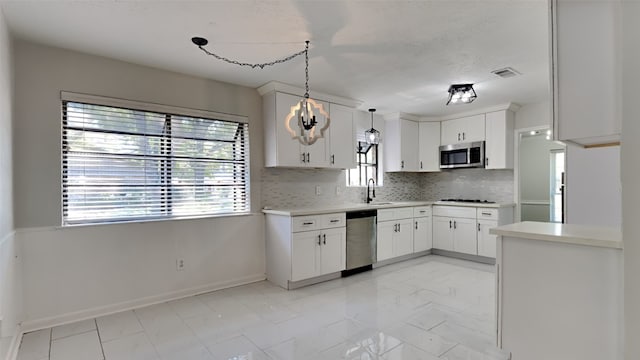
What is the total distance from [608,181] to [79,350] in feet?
14.5

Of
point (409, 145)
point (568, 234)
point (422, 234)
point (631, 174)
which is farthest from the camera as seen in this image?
point (409, 145)

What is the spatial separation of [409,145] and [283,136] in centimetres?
264

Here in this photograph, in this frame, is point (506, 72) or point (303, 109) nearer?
point (303, 109)

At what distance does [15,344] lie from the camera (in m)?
2.41

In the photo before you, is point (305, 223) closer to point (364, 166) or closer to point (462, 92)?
point (364, 166)

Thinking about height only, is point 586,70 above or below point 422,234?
above

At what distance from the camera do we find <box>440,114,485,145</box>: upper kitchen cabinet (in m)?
5.25

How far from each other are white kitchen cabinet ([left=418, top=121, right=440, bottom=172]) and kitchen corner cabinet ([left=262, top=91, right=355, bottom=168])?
5.90ft

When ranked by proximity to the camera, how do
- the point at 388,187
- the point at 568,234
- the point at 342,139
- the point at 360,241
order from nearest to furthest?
the point at 568,234, the point at 360,241, the point at 342,139, the point at 388,187

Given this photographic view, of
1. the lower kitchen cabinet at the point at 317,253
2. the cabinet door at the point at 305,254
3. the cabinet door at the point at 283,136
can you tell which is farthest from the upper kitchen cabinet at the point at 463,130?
the cabinet door at the point at 305,254

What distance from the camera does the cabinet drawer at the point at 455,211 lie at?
503 cm

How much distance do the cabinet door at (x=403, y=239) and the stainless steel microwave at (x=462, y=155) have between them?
1313mm

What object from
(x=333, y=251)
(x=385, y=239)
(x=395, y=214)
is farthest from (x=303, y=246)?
(x=395, y=214)

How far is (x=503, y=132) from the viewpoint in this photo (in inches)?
195
